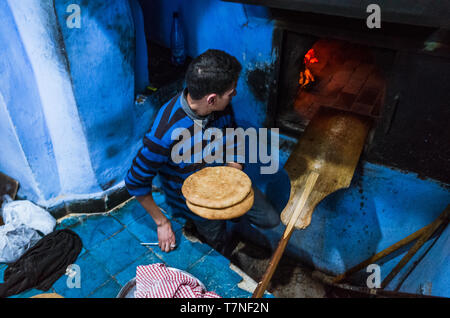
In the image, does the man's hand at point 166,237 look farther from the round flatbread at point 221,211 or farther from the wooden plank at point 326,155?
the wooden plank at point 326,155

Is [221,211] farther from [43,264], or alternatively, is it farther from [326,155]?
[43,264]

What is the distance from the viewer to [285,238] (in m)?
2.35

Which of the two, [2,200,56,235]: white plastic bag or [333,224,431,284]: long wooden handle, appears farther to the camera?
[2,200,56,235]: white plastic bag

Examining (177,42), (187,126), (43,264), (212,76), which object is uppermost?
(212,76)

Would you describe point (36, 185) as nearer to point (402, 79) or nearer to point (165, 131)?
point (165, 131)

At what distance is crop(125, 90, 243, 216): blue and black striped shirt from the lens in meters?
2.97

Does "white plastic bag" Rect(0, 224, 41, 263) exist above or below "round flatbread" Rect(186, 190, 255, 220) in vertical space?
below

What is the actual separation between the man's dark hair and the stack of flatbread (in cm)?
70

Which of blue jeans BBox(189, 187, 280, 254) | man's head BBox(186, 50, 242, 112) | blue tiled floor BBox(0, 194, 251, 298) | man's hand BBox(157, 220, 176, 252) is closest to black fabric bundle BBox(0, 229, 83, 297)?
blue tiled floor BBox(0, 194, 251, 298)

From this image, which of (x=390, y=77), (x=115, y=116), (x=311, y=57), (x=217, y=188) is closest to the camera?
(x=217, y=188)

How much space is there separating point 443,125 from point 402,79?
526 millimetres

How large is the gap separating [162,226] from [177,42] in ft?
7.43

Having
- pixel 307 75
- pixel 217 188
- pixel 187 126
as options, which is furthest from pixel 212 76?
pixel 307 75

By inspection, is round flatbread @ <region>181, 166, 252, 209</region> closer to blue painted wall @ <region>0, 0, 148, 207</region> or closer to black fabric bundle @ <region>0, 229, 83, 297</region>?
blue painted wall @ <region>0, 0, 148, 207</region>
